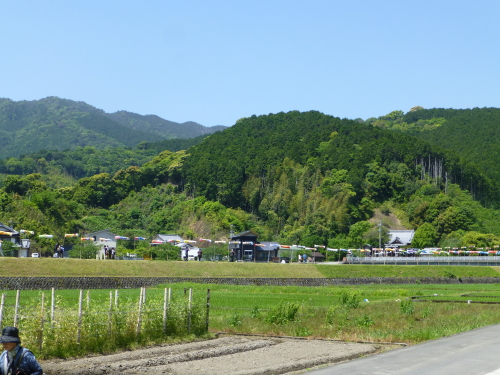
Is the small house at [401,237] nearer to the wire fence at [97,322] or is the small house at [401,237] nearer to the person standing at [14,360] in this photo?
the wire fence at [97,322]

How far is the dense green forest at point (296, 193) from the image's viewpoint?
302 ft

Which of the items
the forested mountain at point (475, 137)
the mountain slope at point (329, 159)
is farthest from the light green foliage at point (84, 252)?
the forested mountain at point (475, 137)

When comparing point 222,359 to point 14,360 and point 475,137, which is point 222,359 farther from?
point 475,137

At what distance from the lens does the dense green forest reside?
92.1 meters

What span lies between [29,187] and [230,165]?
3857 cm

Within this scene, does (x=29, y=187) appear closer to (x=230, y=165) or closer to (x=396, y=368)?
(x=230, y=165)

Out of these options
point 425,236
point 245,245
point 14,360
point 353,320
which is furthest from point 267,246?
point 14,360

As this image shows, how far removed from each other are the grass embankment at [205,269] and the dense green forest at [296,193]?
2316 centimetres

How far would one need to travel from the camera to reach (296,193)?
11181cm

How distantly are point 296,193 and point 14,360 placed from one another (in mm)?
104873

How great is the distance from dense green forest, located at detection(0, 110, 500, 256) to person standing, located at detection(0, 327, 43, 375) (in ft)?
253

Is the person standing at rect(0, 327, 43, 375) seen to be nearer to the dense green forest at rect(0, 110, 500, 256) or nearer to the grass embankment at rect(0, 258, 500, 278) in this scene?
the grass embankment at rect(0, 258, 500, 278)

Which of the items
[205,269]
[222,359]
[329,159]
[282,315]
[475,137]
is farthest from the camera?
[475,137]

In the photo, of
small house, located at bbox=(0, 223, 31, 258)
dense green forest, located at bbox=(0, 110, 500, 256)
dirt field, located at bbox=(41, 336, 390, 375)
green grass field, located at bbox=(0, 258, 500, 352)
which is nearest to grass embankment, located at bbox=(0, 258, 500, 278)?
green grass field, located at bbox=(0, 258, 500, 352)
